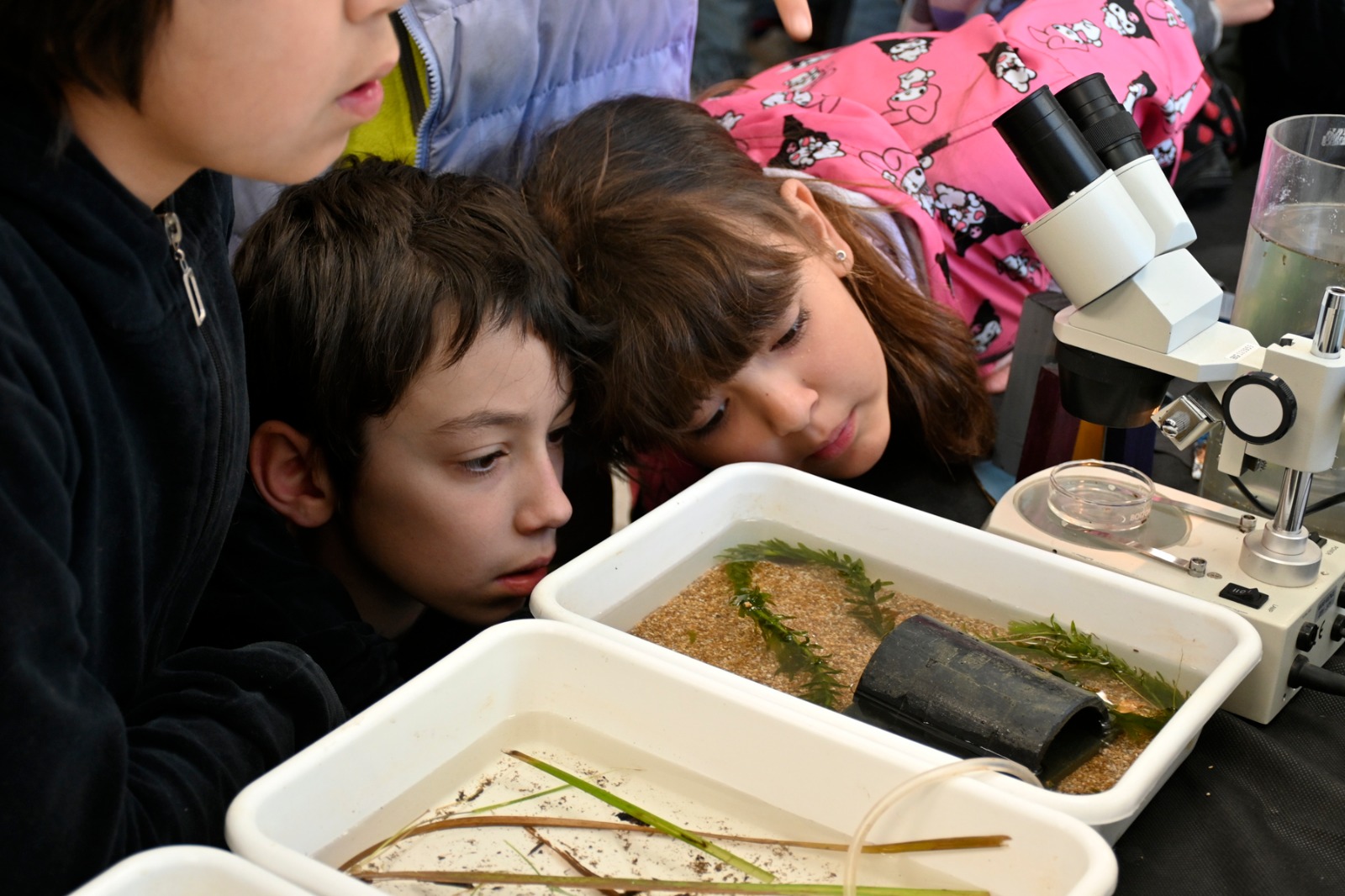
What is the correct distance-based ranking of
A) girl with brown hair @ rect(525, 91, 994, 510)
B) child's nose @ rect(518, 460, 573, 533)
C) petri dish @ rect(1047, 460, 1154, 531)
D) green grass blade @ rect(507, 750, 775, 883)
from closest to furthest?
1. green grass blade @ rect(507, 750, 775, 883)
2. petri dish @ rect(1047, 460, 1154, 531)
3. child's nose @ rect(518, 460, 573, 533)
4. girl with brown hair @ rect(525, 91, 994, 510)

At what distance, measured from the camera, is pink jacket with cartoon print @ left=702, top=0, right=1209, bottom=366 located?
1627 mm

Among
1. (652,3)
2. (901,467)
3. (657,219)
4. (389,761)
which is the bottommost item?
(901,467)

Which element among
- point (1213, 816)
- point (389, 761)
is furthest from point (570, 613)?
point (1213, 816)

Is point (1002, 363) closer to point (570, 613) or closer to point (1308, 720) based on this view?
point (1308, 720)

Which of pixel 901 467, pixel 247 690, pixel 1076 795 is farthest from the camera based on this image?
pixel 901 467

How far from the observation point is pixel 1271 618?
878 millimetres

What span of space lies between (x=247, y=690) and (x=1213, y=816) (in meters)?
0.61

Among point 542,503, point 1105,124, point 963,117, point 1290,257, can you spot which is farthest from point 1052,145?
point 963,117

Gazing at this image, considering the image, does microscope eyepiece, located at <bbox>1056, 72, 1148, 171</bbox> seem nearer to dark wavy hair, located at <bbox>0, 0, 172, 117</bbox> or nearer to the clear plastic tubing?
the clear plastic tubing

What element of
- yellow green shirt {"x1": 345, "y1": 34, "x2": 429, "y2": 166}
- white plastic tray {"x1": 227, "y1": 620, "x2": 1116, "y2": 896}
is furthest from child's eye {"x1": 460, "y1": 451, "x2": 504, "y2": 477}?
yellow green shirt {"x1": 345, "y1": 34, "x2": 429, "y2": 166}

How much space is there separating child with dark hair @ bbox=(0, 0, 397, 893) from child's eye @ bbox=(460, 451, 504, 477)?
0.29 metres

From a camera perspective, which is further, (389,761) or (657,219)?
(657,219)

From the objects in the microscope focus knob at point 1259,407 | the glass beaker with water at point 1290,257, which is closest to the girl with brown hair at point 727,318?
the glass beaker with water at point 1290,257

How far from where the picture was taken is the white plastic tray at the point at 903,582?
770mm
